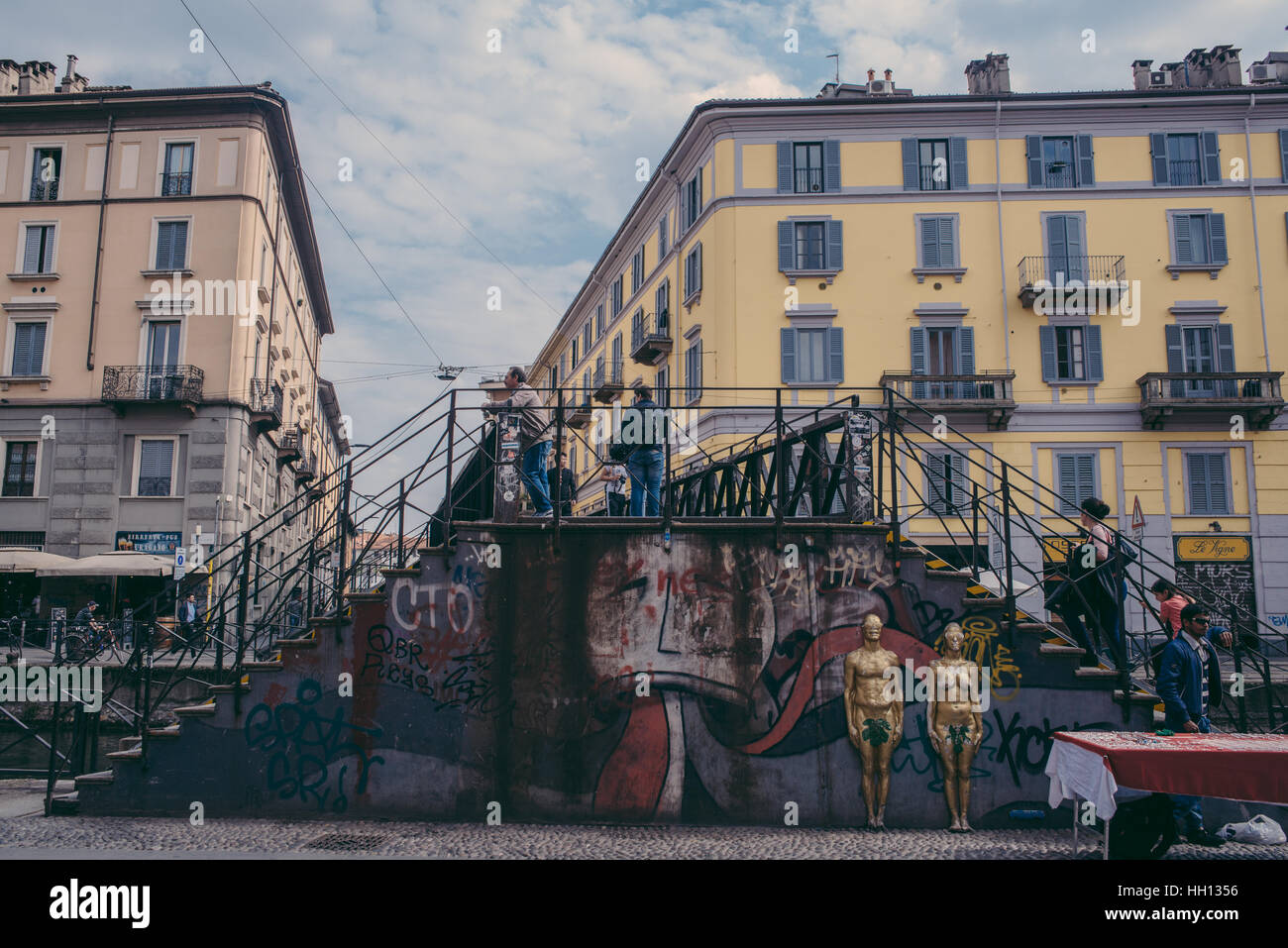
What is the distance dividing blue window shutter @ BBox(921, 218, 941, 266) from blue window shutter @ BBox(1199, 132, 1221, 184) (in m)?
9.17

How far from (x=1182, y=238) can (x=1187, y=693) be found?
27.9m

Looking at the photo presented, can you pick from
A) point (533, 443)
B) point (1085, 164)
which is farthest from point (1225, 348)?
point (533, 443)

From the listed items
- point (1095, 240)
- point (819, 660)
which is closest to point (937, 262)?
point (1095, 240)

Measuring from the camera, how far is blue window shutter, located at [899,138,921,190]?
105 feet

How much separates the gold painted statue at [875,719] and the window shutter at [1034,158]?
88.2 feet

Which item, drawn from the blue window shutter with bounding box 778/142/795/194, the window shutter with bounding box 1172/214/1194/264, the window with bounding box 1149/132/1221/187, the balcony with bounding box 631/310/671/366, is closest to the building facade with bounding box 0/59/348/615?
the balcony with bounding box 631/310/671/366

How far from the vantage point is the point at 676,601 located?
10.2 metres

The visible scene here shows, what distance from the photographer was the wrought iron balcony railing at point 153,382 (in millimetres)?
30250

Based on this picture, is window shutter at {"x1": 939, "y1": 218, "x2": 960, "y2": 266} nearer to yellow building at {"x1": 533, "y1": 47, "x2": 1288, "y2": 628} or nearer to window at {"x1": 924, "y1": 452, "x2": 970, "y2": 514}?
yellow building at {"x1": 533, "y1": 47, "x2": 1288, "y2": 628}

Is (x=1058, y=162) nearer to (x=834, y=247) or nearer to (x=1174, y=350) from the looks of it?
(x=1174, y=350)

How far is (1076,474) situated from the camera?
101 ft

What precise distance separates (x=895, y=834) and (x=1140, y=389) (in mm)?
26344

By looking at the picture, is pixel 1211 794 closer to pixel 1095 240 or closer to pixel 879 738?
pixel 879 738

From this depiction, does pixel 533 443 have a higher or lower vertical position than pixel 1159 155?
lower
